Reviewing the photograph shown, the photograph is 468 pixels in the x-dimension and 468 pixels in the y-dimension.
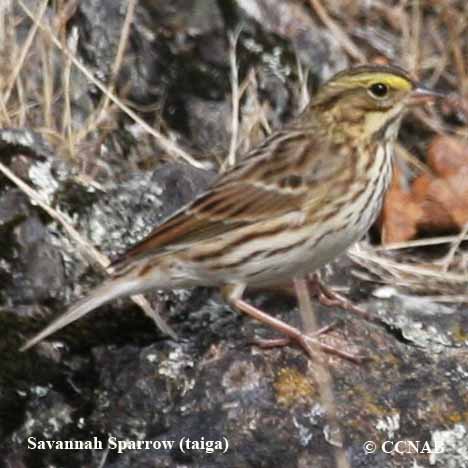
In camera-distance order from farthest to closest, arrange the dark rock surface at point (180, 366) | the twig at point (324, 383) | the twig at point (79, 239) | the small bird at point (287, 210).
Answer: the twig at point (79, 239)
the small bird at point (287, 210)
the dark rock surface at point (180, 366)
the twig at point (324, 383)

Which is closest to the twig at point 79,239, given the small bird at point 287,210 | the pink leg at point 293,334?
the small bird at point 287,210

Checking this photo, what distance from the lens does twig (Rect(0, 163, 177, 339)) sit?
464 cm

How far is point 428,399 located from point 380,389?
16 centimetres

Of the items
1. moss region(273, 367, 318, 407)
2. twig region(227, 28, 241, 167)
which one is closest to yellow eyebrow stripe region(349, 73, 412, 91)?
twig region(227, 28, 241, 167)

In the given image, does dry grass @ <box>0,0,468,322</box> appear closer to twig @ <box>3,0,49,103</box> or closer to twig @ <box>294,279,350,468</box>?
twig @ <box>3,0,49,103</box>

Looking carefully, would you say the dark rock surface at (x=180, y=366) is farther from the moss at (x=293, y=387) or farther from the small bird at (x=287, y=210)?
the small bird at (x=287, y=210)

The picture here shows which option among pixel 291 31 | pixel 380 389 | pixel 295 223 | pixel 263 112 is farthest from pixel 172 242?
pixel 291 31

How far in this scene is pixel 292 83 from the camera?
6352mm

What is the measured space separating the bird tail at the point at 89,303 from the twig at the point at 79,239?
9.0 inches

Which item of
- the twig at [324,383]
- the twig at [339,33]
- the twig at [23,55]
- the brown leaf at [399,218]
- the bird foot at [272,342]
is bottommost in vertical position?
the twig at [324,383]

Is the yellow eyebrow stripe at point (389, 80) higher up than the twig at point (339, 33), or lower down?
lower down

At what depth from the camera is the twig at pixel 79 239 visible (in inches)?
183

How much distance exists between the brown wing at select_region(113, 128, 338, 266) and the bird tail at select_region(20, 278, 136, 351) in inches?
4.9

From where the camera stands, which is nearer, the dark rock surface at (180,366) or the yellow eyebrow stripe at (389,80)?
the dark rock surface at (180,366)
